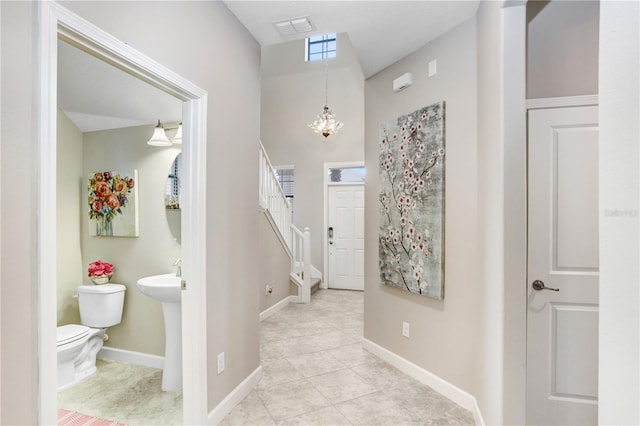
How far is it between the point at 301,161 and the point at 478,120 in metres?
4.21

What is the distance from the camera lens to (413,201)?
259 centimetres

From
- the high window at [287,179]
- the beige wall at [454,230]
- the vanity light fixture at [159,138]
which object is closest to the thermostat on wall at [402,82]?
the beige wall at [454,230]

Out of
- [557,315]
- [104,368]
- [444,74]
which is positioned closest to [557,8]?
[444,74]

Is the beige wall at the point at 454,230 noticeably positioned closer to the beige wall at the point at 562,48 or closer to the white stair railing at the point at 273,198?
the beige wall at the point at 562,48

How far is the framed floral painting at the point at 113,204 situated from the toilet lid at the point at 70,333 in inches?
30.9

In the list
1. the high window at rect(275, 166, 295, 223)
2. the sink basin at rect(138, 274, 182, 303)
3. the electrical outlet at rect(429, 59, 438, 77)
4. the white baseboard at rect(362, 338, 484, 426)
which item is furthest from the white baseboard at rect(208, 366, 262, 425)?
the high window at rect(275, 166, 295, 223)

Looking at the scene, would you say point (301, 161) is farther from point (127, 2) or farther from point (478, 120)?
point (127, 2)

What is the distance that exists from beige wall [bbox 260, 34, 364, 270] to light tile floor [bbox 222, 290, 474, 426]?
2.78 metres

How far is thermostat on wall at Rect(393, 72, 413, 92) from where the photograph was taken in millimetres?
2650

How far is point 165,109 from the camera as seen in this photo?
8.81ft

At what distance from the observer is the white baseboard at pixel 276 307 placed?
411cm

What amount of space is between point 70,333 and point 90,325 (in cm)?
27

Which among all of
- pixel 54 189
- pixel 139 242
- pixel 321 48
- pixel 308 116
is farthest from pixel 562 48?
pixel 321 48

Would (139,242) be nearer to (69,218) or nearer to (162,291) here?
(69,218)
